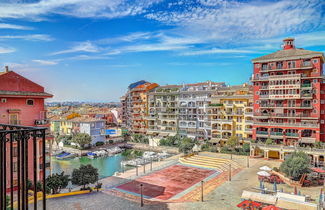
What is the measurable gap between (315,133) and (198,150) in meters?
18.5

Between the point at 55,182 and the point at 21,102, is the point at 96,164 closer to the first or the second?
the point at 55,182

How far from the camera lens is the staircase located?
35188 mm

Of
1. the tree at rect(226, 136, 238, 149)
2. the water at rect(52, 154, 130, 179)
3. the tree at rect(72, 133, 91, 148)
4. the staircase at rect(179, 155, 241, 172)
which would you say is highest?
the tree at rect(226, 136, 238, 149)

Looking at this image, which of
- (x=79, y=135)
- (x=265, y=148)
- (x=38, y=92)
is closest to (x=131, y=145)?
(x=79, y=135)

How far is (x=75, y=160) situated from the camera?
48.0 metres

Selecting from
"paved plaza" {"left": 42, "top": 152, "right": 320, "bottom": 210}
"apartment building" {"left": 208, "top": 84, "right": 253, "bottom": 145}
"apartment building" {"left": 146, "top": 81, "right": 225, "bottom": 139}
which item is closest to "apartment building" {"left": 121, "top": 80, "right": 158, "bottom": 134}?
"apartment building" {"left": 146, "top": 81, "right": 225, "bottom": 139}

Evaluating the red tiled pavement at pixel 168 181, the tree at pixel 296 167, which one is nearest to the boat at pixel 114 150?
the red tiled pavement at pixel 168 181

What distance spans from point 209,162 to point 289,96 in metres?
16.6

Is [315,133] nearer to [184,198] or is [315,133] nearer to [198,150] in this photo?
[198,150]

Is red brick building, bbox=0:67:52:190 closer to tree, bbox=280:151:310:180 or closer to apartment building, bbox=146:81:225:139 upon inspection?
tree, bbox=280:151:310:180

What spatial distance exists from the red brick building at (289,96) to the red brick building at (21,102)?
33.3 metres

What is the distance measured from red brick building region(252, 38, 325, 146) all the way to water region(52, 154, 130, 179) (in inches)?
982

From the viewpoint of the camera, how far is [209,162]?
3741cm

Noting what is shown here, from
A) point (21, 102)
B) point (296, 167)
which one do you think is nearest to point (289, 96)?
point (296, 167)
